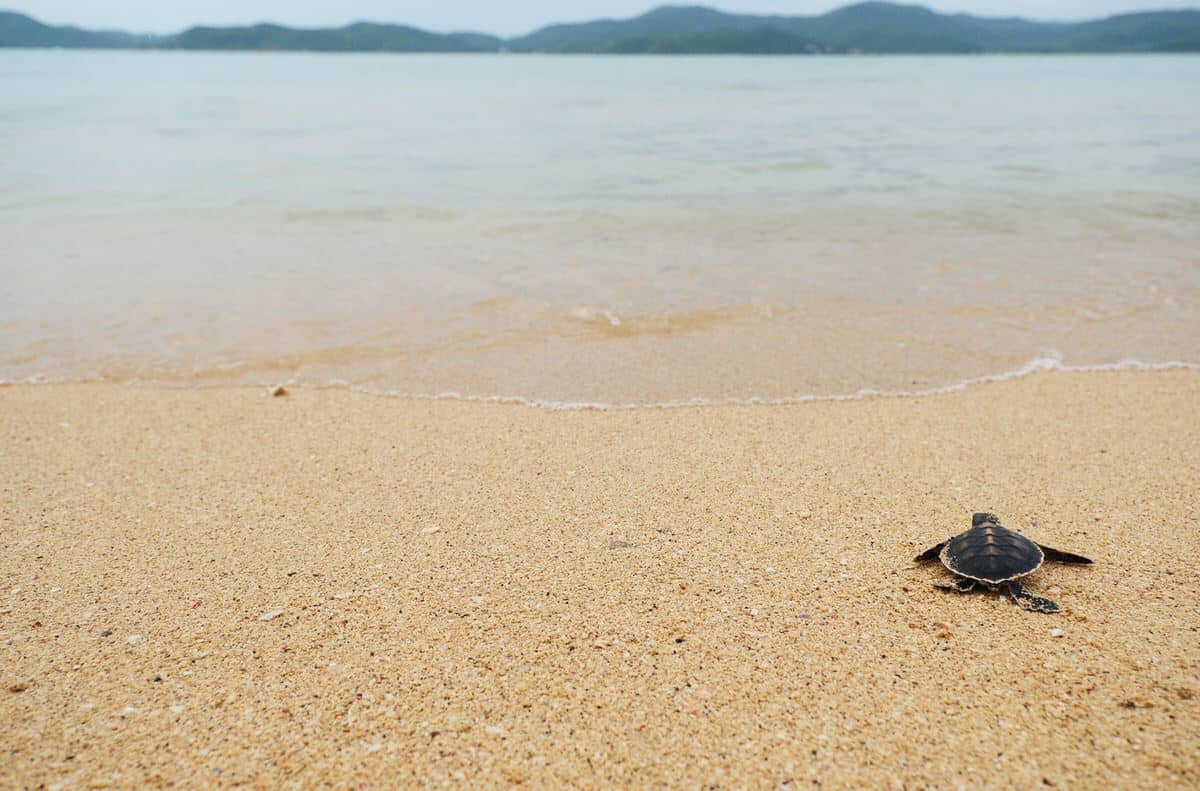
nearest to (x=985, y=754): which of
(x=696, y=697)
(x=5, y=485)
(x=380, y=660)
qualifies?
(x=696, y=697)

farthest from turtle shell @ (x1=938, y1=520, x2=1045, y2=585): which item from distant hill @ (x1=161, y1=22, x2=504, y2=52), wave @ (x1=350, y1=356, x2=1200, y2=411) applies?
distant hill @ (x1=161, y1=22, x2=504, y2=52)

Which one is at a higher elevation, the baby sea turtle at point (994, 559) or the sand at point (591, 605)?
the baby sea turtle at point (994, 559)

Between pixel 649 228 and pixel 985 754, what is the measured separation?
988 centimetres

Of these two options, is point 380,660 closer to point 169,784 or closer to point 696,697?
point 169,784

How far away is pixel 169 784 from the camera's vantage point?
232 cm

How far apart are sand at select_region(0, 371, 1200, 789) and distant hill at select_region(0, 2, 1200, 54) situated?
5866 inches

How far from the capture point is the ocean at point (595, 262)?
648 centimetres

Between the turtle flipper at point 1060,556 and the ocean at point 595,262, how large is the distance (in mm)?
2492

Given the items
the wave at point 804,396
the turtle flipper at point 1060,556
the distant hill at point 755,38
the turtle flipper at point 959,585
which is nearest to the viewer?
the turtle flipper at point 959,585

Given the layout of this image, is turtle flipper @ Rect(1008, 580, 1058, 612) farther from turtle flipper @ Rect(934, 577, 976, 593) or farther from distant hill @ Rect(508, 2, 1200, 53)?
distant hill @ Rect(508, 2, 1200, 53)

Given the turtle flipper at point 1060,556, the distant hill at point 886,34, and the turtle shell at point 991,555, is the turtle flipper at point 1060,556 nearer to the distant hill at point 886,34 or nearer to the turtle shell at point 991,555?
the turtle shell at point 991,555

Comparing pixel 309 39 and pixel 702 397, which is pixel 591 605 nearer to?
pixel 702 397

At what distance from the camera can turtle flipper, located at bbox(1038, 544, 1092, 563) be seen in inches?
132

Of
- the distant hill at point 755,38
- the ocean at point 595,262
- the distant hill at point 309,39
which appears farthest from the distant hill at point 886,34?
the ocean at point 595,262
